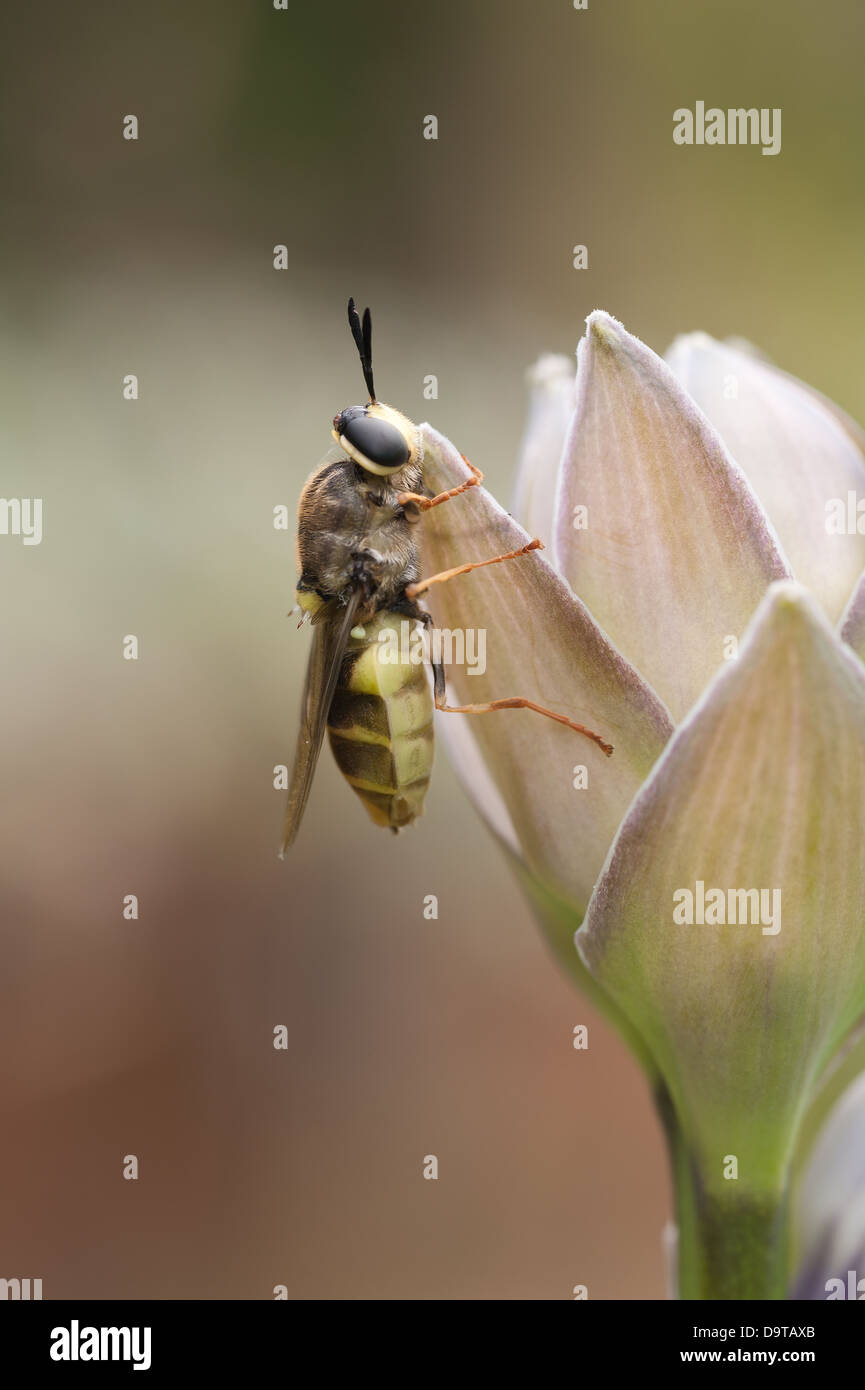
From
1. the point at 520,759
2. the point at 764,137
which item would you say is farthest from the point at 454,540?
the point at 764,137

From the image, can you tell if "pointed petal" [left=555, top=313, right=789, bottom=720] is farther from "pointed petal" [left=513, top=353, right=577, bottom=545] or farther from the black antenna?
the black antenna

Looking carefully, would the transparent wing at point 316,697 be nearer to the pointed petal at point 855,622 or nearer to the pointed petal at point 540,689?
the pointed petal at point 540,689

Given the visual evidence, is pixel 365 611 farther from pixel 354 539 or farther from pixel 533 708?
pixel 533 708

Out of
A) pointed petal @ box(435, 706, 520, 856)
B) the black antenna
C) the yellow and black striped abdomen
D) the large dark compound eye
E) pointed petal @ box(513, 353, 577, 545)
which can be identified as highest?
the black antenna

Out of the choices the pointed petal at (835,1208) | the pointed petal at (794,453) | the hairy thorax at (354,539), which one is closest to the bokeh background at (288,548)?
the hairy thorax at (354,539)

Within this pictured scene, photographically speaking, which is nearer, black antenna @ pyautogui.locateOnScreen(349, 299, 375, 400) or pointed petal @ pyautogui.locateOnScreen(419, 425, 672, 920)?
pointed petal @ pyautogui.locateOnScreen(419, 425, 672, 920)

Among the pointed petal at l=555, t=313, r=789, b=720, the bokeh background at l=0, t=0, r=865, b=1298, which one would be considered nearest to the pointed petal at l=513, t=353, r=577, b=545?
the pointed petal at l=555, t=313, r=789, b=720
